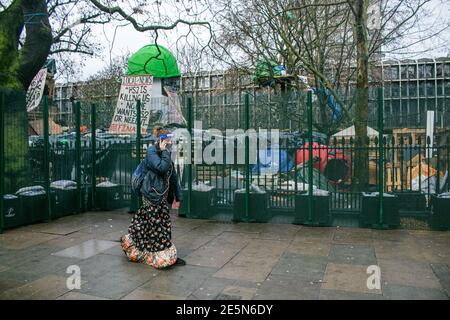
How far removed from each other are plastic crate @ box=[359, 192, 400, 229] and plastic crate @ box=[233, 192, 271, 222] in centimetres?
206

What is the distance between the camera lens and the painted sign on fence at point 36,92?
9734 mm

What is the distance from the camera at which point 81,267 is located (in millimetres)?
6031

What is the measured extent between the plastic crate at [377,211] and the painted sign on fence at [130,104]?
5484 mm

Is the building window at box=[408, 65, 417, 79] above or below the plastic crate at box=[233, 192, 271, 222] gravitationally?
above

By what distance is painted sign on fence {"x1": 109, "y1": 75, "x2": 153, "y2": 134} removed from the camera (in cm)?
1013

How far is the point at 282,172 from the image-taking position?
9305 mm

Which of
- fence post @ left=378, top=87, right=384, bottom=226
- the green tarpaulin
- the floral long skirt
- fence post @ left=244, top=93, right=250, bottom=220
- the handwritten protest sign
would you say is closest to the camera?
the floral long skirt

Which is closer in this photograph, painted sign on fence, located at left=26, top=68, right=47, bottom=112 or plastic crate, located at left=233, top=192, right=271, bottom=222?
plastic crate, located at left=233, top=192, right=271, bottom=222

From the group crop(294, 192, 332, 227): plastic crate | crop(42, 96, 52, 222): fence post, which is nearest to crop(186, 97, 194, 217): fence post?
crop(294, 192, 332, 227): plastic crate

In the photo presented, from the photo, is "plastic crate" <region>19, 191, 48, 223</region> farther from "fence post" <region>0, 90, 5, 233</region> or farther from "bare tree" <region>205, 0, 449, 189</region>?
"bare tree" <region>205, 0, 449, 189</region>

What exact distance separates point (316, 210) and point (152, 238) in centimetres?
408

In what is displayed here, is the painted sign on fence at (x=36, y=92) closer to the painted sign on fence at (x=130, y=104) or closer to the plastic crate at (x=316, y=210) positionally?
the painted sign on fence at (x=130, y=104)

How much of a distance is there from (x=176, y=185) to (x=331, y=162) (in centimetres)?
410

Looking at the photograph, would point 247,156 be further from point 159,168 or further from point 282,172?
point 159,168
